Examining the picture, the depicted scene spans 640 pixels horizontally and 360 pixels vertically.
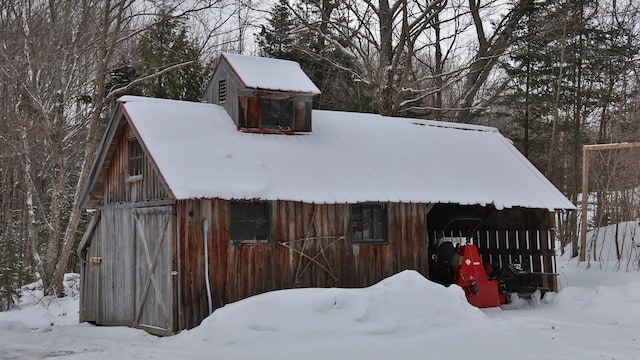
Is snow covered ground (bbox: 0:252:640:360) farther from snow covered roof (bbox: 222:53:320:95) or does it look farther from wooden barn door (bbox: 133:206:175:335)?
snow covered roof (bbox: 222:53:320:95)

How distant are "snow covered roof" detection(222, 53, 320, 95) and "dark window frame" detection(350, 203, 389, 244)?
113 inches

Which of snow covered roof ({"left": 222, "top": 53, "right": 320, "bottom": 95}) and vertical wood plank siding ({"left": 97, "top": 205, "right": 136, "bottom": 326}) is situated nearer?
vertical wood plank siding ({"left": 97, "top": 205, "right": 136, "bottom": 326})

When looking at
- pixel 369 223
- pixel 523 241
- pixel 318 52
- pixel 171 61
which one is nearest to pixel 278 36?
pixel 318 52

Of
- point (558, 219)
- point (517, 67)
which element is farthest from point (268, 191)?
point (558, 219)

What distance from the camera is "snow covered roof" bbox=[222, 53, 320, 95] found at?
15.5 metres

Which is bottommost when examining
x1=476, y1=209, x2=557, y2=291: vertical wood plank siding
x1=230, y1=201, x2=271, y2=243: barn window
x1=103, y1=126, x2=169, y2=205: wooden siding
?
x1=476, y1=209, x2=557, y2=291: vertical wood plank siding

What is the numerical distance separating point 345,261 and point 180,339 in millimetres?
4359

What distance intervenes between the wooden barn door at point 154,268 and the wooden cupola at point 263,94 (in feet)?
9.82

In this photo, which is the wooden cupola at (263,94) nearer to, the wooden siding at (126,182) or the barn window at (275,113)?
the barn window at (275,113)

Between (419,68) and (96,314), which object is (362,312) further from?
(419,68)

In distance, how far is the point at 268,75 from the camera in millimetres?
16000

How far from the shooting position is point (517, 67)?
28859 millimetres

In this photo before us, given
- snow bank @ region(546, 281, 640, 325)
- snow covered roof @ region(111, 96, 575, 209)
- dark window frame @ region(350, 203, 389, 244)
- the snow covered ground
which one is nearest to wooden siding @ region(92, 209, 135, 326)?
the snow covered ground

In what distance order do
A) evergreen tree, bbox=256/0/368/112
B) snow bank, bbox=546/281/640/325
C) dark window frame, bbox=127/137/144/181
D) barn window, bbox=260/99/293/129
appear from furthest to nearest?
evergreen tree, bbox=256/0/368/112 < barn window, bbox=260/99/293/129 < dark window frame, bbox=127/137/144/181 < snow bank, bbox=546/281/640/325
